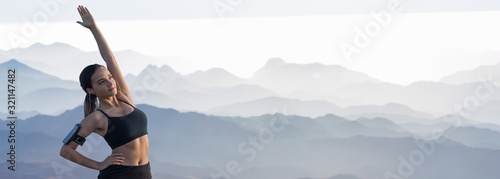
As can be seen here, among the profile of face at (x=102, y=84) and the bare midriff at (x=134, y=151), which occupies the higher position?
the profile of face at (x=102, y=84)

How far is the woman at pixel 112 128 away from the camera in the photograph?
1.68 meters

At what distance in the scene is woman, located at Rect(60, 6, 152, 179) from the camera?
5.50ft

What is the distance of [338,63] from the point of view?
4039mm

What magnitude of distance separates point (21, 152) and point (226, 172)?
180 cm

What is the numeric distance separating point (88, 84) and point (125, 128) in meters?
0.20

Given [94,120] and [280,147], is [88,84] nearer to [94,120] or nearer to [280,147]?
[94,120]

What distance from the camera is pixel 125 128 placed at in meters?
1.70

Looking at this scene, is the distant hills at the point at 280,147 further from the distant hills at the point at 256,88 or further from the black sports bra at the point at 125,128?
the black sports bra at the point at 125,128
